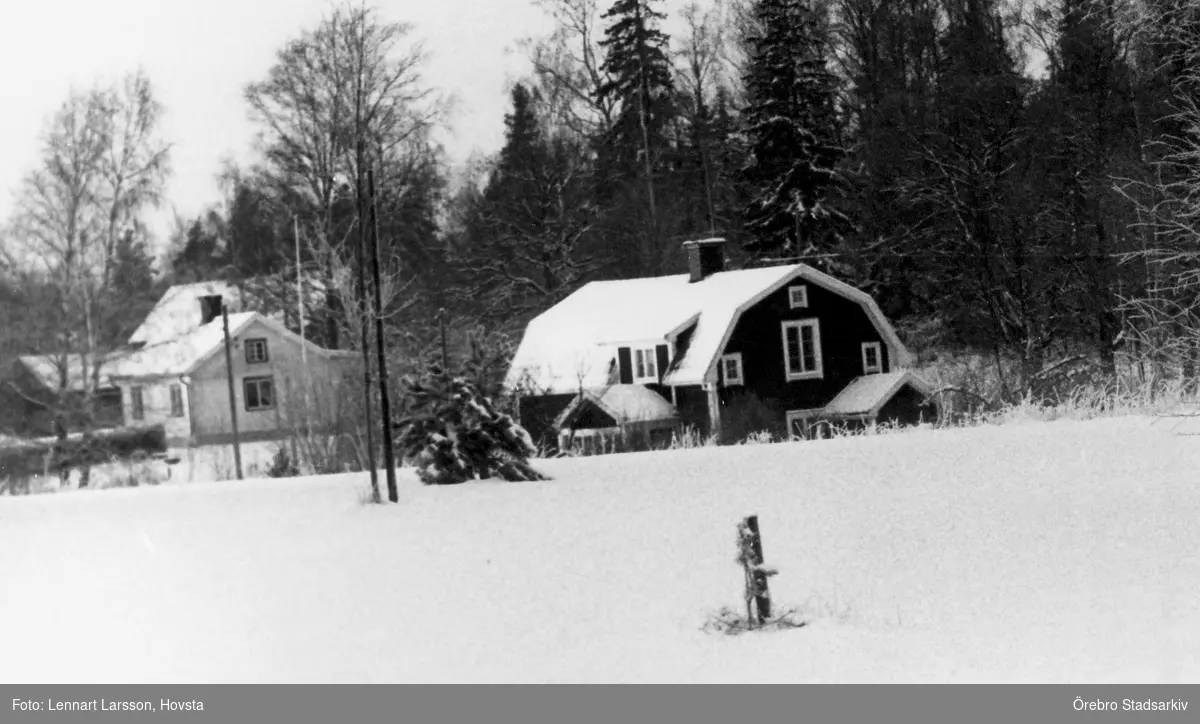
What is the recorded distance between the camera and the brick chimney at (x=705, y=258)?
17.8 metres

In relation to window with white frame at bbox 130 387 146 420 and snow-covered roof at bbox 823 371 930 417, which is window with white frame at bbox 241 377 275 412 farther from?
snow-covered roof at bbox 823 371 930 417

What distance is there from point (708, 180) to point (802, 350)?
6.20m

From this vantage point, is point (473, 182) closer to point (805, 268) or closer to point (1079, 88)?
point (805, 268)

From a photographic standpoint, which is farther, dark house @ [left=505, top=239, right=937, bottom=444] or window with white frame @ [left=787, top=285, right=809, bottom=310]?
window with white frame @ [left=787, top=285, right=809, bottom=310]

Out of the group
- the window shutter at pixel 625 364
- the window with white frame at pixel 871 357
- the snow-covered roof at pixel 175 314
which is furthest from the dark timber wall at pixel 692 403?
the snow-covered roof at pixel 175 314

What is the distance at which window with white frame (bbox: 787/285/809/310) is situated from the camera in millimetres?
18984

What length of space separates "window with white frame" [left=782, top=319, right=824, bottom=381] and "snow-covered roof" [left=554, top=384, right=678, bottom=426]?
2.10 meters

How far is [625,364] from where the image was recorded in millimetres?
18641

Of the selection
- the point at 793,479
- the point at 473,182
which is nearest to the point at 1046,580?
the point at 793,479

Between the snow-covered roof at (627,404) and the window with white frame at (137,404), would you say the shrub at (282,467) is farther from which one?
the snow-covered roof at (627,404)

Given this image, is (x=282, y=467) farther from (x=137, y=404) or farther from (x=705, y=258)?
(x=705, y=258)

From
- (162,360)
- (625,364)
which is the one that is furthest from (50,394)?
(625,364)

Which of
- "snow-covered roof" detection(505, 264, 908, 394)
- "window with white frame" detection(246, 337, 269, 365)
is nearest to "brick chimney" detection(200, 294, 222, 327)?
"window with white frame" detection(246, 337, 269, 365)

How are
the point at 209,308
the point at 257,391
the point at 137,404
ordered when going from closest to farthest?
the point at 137,404, the point at 257,391, the point at 209,308
